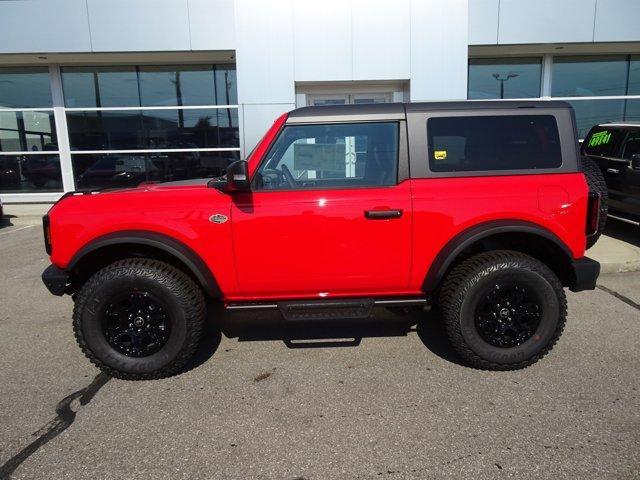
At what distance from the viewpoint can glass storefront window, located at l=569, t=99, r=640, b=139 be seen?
471 inches

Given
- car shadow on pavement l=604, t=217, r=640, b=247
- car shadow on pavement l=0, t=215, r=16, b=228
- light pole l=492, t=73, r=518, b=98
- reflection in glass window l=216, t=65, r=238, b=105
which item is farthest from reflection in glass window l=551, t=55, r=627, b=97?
car shadow on pavement l=0, t=215, r=16, b=228

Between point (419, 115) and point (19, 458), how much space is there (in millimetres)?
3290

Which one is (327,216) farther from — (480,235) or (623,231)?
(623,231)

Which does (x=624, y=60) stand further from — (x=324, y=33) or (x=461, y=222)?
(x=461, y=222)

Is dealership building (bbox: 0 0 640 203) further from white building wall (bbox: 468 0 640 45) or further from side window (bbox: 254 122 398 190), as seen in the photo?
side window (bbox: 254 122 398 190)

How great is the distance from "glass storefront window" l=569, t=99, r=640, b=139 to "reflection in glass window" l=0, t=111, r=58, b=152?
14029mm

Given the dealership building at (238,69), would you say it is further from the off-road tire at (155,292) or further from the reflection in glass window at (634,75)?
the off-road tire at (155,292)

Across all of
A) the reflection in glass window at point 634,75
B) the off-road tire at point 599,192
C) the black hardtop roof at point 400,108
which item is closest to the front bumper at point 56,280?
the black hardtop roof at point 400,108

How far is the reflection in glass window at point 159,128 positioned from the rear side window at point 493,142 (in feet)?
30.5

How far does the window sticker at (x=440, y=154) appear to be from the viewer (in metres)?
3.29

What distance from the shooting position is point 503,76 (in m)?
11.7

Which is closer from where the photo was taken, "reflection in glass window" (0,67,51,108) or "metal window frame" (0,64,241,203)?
"metal window frame" (0,64,241,203)

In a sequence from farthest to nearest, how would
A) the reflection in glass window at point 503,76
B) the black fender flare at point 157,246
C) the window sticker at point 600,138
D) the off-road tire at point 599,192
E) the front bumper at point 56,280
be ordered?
the reflection in glass window at point 503,76 < the window sticker at point 600,138 < the off-road tire at point 599,192 < the front bumper at point 56,280 < the black fender flare at point 157,246

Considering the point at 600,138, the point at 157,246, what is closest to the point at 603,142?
the point at 600,138
